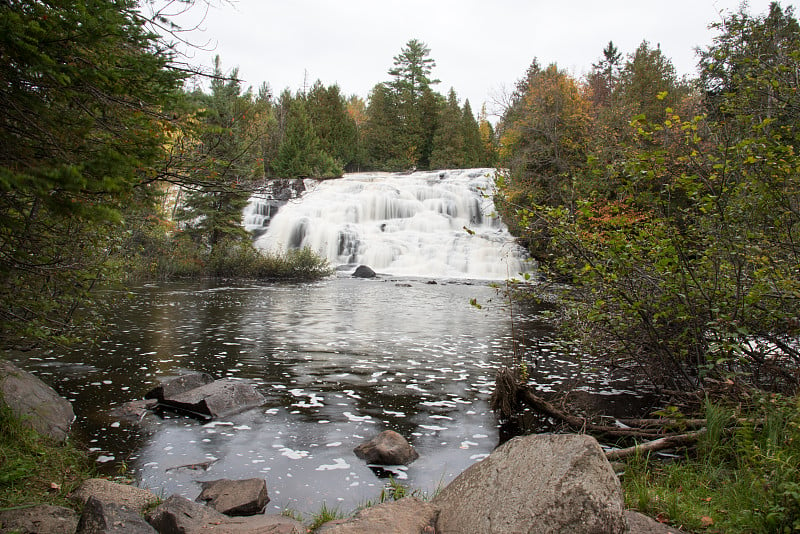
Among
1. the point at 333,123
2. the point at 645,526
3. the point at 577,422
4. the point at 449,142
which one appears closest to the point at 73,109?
the point at 645,526

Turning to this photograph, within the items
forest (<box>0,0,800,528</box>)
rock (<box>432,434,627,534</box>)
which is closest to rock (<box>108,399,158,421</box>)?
forest (<box>0,0,800,528</box>)

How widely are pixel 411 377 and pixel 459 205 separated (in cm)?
2891

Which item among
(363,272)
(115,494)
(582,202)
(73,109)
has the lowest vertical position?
(115,494)

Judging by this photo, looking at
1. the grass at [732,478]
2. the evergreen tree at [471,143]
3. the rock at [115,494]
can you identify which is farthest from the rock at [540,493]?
the evergreen tree at [471,143]

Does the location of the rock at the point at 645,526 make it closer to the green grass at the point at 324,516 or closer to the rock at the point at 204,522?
the green grass at the point at 324,516

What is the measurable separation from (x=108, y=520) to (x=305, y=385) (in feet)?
16.3

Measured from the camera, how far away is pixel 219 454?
5961mm

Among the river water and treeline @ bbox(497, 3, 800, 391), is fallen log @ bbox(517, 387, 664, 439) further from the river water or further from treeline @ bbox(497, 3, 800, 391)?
treeline @ bbox(497, 3, 800, 391)

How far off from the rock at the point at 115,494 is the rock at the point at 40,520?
0.26 metres

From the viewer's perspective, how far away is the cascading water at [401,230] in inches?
1238

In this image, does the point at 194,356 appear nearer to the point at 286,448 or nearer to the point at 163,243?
the point at 286,448

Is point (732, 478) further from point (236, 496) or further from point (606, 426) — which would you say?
point (236, 496)

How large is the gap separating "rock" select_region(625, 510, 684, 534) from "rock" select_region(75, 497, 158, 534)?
11.2 feet

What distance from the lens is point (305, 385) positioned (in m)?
8.71
